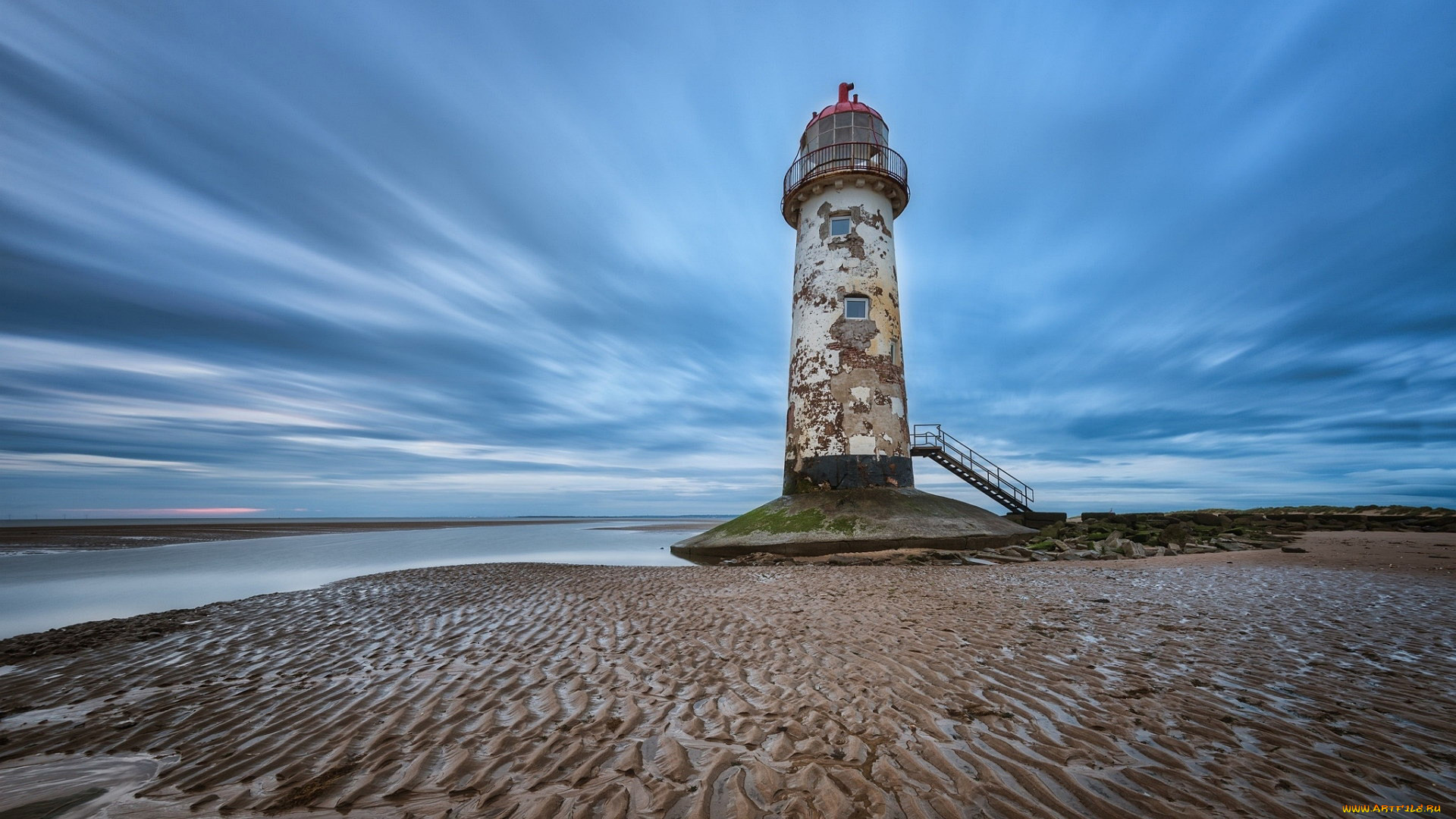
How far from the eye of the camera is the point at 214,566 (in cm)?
1611

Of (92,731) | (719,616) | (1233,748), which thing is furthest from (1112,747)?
(92,731)

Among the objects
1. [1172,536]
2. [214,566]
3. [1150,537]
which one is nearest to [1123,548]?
[1150,537]

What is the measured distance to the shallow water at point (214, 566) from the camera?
389 inches

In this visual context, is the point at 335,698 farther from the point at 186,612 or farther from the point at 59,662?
the point at 186,612

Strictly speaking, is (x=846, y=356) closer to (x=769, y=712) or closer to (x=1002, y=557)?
(x=1002, y=557)

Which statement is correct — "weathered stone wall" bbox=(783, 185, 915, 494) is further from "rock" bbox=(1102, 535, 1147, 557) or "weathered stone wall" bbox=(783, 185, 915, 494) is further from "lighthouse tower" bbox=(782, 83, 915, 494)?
"rock" bbox=(1102, 535, 1147, 557)

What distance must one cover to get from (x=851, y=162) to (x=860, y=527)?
13.0m

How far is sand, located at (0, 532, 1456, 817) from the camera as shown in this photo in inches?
109

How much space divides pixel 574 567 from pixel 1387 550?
20.6m

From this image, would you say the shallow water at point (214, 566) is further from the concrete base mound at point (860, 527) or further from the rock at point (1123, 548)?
the rock at point (1123, 548)

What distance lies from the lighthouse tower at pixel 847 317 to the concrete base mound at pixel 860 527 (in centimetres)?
68

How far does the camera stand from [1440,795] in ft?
8.61

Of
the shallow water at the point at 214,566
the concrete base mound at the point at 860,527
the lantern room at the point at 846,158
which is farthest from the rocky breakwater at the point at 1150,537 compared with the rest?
the lantern room at the point at 846,158

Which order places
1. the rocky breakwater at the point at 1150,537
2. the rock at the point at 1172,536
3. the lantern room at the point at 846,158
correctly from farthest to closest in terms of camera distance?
the lantern room at the point at 846,158 < the rock at the point at 1172,536 < the rocky breakwater at the point at 1150,537
